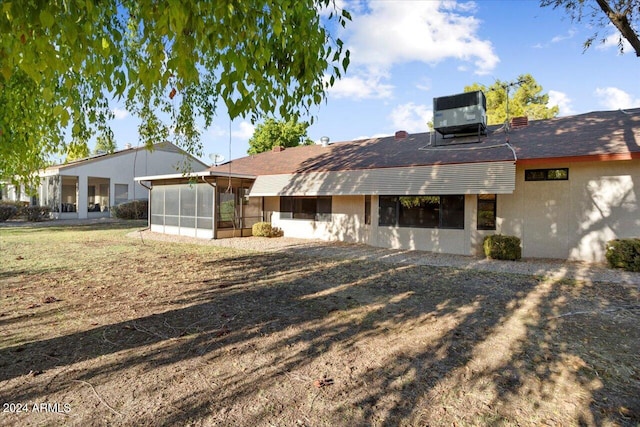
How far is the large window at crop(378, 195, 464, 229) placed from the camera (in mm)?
12305

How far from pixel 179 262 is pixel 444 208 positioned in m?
9.14

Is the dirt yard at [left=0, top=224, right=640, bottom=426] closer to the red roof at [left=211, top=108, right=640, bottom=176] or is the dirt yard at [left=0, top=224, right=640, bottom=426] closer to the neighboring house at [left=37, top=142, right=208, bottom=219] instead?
the red roof at [left=211, top=108, right=640, bottom=176]

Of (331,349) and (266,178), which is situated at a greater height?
(266,178)

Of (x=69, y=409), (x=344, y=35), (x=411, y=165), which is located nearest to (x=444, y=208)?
(x=411, y=165)

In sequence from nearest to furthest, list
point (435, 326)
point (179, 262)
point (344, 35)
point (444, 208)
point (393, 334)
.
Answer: point (344, 35) → point (393, 334) → point (435, 326) → point (179, 262) → point (444, 208)

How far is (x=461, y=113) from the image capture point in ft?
46.0

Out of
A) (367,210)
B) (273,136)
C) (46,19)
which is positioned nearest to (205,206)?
(367,210)

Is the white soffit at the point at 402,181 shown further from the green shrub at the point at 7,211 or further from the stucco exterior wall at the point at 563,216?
the green shrub at the point at 7,211

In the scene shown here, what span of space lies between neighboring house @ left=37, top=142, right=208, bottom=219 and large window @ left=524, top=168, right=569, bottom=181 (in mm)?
22064

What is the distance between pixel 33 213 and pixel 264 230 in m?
18.2

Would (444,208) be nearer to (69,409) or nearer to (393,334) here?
(393,334)

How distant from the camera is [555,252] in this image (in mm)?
10914

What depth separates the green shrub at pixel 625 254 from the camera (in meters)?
9.12

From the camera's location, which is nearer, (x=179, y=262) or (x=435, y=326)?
(x=435, y=326)
